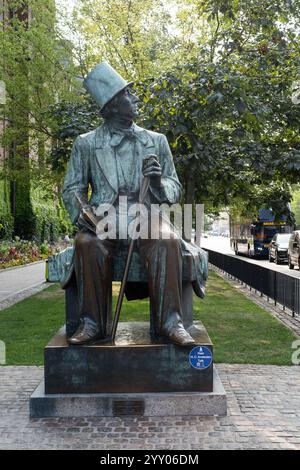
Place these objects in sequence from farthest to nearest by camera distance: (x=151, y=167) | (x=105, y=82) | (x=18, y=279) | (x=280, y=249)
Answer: (x=280, y=249) < (x=18, y=279) < (x=105, y=82) < (x=151, y=167)

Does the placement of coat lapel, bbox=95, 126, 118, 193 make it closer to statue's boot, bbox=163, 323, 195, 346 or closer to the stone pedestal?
statue's boot, bbox=163, 323, 195, 346

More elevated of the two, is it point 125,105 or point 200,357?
point 125,105

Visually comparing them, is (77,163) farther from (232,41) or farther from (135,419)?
(232,41)

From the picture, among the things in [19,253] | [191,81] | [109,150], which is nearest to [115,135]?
[109,150]

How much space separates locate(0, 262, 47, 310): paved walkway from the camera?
1324cm

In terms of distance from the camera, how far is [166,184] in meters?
5.42

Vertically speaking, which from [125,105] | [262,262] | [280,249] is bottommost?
[262,262]

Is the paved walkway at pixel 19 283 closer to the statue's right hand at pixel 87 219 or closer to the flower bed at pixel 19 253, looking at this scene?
the flower bed at pixel 19 253

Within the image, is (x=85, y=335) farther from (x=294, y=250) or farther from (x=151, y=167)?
(x=294, y=250)

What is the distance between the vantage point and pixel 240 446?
13.0ft

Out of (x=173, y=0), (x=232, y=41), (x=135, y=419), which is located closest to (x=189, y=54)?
(x=173, y=0)

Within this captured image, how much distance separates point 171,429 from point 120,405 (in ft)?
1.71

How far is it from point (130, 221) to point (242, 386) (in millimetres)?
2110

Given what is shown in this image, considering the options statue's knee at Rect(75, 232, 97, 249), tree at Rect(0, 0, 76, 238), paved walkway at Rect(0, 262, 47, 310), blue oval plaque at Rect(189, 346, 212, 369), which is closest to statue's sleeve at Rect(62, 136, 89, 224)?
statue's knee at Rect(75, 232, 97, 249)
